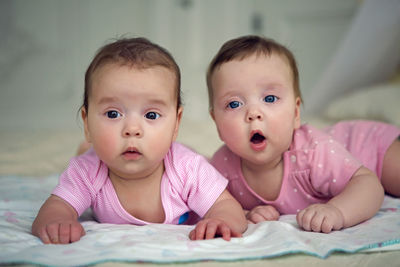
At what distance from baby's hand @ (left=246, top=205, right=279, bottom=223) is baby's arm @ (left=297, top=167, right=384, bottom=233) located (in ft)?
0.46

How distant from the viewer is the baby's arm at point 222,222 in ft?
3.09

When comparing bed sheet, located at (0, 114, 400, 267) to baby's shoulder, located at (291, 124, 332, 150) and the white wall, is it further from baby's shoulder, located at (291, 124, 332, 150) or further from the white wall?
the white wall

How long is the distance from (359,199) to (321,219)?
0.50ft

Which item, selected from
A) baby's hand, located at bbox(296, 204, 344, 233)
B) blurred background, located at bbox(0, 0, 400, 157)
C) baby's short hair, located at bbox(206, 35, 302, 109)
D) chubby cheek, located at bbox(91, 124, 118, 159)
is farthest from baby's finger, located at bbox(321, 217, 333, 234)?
blurred background, located at bbox(0, 0, 400, 157)

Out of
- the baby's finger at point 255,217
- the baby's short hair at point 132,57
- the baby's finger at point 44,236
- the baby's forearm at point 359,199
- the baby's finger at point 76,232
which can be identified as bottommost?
the baby's finger at point 255,217

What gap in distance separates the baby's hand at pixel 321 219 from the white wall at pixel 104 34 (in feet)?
9.92

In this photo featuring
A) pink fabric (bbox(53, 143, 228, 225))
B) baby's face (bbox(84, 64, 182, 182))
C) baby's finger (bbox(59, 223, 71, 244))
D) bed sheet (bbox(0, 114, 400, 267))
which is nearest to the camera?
bed sheet (bbox(0, 114, 400, 267))

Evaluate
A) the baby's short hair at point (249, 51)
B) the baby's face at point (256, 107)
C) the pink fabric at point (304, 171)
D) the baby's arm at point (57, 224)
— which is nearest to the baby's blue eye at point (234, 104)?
the baby's face at point (256, 107)

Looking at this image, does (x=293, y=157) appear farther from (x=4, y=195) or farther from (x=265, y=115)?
(x=4, y=195)

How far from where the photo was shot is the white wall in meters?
3.95

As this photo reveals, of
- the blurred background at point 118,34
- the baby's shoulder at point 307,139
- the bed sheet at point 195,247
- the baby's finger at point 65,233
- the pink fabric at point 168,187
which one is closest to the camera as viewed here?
the bed sheet at point 195,247

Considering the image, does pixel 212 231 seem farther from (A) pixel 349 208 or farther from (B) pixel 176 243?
(A) pixel 349 208

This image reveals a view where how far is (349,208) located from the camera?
1.08 metres

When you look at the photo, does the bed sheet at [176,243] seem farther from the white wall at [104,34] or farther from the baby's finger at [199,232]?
the white wall at [104,34]
